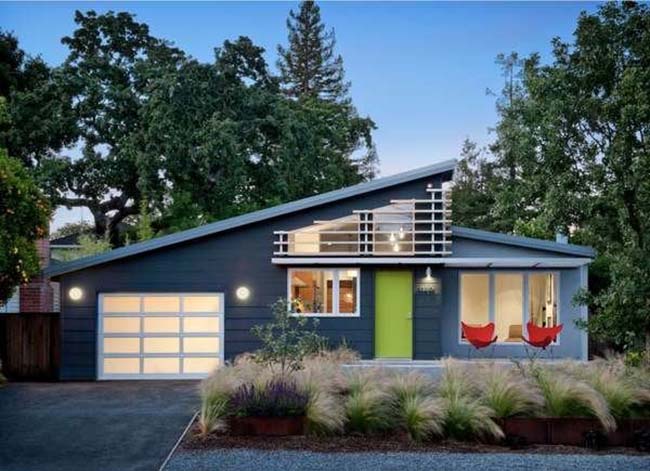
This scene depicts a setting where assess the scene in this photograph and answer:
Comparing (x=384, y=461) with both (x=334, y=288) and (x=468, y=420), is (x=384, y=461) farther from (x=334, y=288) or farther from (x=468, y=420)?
(x=334, y=288)

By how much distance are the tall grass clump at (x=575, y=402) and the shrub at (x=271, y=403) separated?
9.84 feet

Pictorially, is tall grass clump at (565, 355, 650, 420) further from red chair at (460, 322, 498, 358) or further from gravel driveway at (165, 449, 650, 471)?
red chair at (460, 322, 498, 358)

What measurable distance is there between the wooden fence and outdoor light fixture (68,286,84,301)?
710 millimetres

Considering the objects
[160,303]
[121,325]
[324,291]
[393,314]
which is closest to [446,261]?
[393,314]

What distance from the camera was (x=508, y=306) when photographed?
1661cm

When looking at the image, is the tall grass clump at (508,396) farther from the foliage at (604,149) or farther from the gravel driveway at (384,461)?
the foliage at (604,149)

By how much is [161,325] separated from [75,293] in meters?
1.86

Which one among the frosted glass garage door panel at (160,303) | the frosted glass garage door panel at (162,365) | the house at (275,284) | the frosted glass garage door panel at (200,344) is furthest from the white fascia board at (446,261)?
the frosted glass garage door panel at (162,365)

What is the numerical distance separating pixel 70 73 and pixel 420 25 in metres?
13.0

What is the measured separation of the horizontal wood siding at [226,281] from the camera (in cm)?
1531

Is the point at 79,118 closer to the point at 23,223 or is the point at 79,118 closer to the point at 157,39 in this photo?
the point at 157,39

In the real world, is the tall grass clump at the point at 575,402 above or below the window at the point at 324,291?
below

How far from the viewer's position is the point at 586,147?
11656mm

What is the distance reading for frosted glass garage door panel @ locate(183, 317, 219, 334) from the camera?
1548 cm
